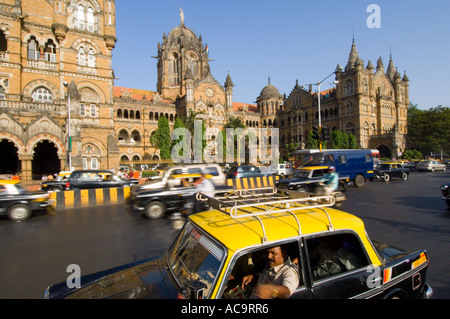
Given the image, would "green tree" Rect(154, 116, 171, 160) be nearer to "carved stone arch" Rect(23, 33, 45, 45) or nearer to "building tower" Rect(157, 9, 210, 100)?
"carved stone arch" Rect(23, 33, 45, 45)

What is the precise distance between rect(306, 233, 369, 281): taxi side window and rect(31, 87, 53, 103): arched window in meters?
32.9

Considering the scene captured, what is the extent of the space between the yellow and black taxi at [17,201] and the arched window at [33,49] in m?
25.4

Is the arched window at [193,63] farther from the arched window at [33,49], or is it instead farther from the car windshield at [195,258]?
the car windshield at [195,258]

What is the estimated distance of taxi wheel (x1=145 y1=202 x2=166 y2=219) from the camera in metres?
9.54

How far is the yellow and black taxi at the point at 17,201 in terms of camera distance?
932 cm

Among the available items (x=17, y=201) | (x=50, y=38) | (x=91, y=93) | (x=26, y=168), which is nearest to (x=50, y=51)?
(x=50, y=38)

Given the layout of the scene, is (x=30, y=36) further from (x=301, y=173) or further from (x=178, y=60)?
(x=178, y=60)

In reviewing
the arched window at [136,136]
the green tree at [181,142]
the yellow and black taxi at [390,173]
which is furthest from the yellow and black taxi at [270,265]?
the arched window at [136,136]

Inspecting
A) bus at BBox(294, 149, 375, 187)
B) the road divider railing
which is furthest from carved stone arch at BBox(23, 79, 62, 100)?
bus at BBox(294, 149, 375, 187)

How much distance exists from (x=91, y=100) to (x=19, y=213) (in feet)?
81.1

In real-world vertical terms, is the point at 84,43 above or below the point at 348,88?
above

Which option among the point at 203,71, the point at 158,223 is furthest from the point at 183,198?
the point at 203,71

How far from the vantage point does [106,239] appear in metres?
7.11
